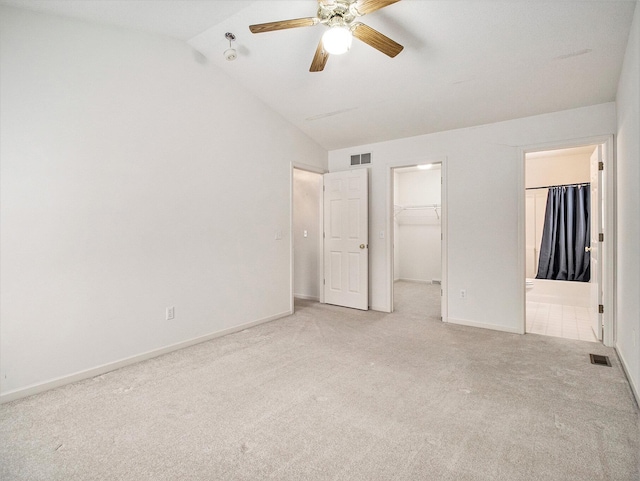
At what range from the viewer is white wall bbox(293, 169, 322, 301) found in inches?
219

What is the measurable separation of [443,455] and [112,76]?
3.62 metres

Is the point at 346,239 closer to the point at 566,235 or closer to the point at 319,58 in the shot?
the point at 319,58

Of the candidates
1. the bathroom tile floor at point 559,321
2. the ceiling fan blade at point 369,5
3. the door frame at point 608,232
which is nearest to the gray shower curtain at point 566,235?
the bathroom tile floor at point 559,321

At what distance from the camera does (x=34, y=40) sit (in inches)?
95.0

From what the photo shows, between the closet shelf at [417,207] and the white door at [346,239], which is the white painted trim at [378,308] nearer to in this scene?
the white door at [346,239]

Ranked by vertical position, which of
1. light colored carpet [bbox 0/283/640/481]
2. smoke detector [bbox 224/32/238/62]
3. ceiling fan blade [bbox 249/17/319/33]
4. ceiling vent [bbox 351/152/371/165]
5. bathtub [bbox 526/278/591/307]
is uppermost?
smoke detector [bbox 224/32/238/62]

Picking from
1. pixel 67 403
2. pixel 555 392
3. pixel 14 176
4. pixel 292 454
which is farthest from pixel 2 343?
pixel 555 392

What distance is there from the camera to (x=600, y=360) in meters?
2.96

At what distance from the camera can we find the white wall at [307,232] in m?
5.57

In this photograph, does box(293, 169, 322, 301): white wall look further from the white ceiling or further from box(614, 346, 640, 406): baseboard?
box(614, 346, 640, 406): baseboard

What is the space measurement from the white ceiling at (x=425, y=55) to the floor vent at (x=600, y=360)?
7.95ft

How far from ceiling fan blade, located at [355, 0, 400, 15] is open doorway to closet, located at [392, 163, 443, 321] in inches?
198

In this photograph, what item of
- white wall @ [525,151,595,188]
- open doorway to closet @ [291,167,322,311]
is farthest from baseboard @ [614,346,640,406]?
white wall @ [525,151,595,188]

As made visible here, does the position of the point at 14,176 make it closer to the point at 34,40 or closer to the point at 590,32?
the point at 34,40
